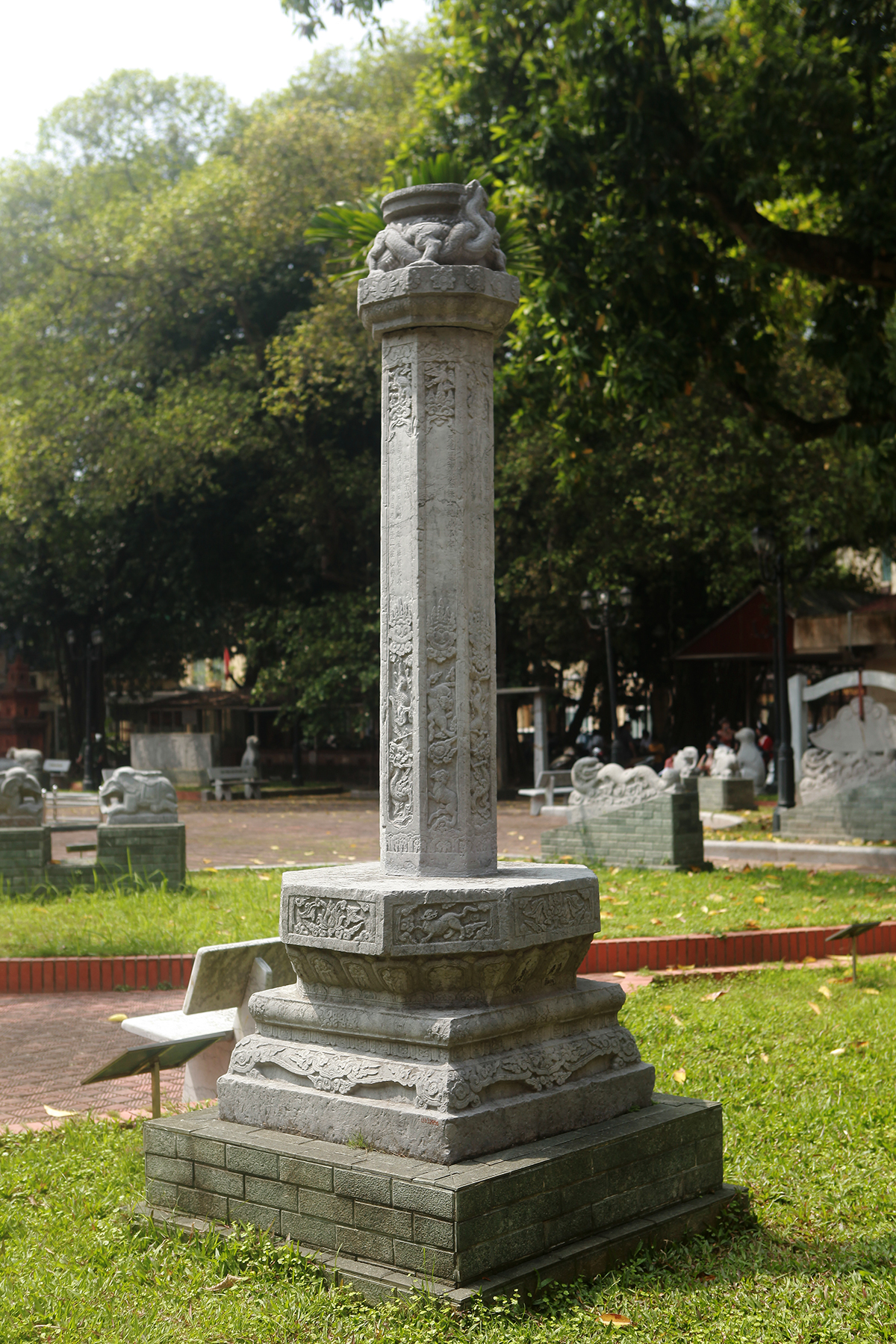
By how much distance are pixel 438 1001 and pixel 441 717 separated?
0.93 m

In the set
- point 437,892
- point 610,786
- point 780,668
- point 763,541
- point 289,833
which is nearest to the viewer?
point 437,892

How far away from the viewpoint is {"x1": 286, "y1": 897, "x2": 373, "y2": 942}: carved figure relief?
387 cm

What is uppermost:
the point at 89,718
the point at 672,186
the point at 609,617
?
the point at 672,186

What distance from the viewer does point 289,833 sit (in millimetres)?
18281

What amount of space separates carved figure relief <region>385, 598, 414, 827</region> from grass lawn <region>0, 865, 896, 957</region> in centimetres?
454

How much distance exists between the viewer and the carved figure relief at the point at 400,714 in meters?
4.18

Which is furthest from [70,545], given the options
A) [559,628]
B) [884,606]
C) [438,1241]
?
[438,1241]

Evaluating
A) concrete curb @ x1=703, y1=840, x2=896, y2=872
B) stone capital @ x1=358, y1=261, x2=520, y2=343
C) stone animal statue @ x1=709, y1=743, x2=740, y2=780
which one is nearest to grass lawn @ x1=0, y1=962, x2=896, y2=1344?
stone capital @ x1=358, y1=261, x2=520, y2=343

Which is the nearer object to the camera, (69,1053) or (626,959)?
(69,1053)

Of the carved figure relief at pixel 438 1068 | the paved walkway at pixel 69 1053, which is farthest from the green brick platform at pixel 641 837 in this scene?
the carved figure relief at pixel 438 1068

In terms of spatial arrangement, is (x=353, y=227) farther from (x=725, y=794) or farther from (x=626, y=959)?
(x=725, y=794)

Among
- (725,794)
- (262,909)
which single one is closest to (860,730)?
(725,794)

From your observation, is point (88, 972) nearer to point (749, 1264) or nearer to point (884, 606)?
point (749, 1264)

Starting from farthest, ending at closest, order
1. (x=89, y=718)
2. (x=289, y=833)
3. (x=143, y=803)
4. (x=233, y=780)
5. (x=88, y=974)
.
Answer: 1. (x=89, y=718)
2. (x=233, y=780)
3. (x=289, y=833)
4. (x=143, y=803)
5. (x=88, y=974)
